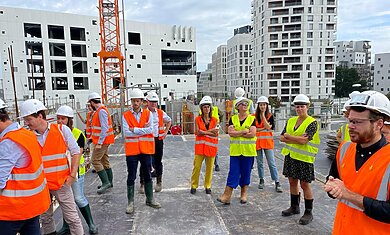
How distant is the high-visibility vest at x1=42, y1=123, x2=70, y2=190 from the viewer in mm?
2826

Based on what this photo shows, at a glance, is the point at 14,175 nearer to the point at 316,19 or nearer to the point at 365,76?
the point at 316,19

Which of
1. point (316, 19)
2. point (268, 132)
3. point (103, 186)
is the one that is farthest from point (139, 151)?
point (316, 19)

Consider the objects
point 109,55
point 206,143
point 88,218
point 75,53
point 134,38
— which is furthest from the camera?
point 134,38

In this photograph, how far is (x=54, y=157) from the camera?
9.37 ft

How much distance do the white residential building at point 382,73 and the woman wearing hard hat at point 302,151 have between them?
78.2 meters

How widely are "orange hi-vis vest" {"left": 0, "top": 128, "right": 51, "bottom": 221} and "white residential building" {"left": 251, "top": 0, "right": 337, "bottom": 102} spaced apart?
51.5m

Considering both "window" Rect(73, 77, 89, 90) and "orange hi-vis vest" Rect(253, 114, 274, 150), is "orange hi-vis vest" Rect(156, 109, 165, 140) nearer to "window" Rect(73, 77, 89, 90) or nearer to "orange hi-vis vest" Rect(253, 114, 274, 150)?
"orange hi-vis vest" Rect(253, 114, 274, 150)

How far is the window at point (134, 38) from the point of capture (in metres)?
38.1

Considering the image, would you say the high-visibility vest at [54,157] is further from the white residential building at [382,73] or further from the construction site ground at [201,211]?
the white residential building at [382,73]

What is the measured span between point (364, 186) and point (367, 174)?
0.27ft

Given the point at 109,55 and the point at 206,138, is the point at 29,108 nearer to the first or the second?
the point at 206,138

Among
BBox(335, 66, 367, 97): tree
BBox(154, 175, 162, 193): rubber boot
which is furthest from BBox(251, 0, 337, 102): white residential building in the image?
BBox(154, 175, 162, 193): rubber boot

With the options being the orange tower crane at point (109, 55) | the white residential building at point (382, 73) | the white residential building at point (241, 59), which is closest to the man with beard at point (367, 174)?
the orange tower crane at point (109, 55)

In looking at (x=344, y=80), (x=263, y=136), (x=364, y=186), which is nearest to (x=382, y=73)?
(x=344, y=80)
